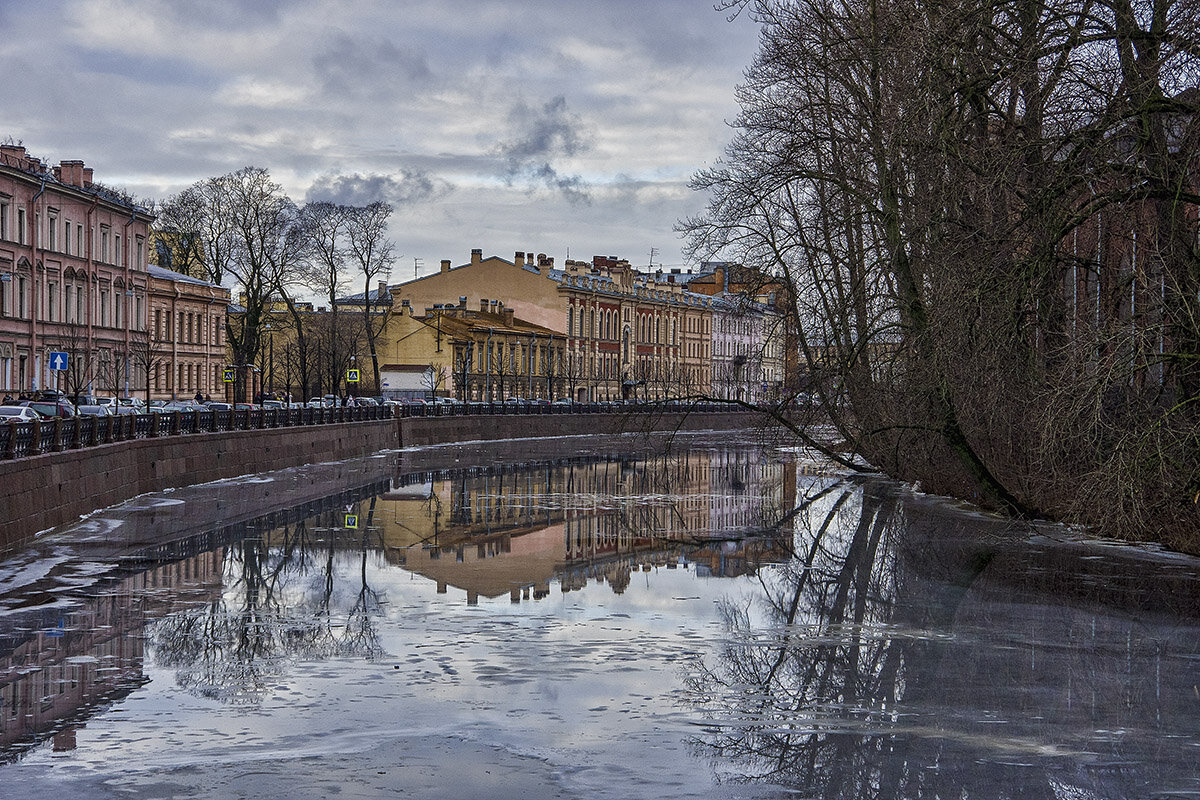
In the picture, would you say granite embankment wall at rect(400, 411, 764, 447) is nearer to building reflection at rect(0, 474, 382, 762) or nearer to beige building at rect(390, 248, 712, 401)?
beige building at rect(390, 248, 712, 401)

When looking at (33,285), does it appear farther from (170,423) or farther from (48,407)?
(170,423)

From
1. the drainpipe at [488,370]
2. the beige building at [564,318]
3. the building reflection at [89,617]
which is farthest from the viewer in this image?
the beige building at [564,318]

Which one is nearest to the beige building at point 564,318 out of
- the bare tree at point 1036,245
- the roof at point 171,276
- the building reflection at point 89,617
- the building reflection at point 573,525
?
the roof at point 171,276

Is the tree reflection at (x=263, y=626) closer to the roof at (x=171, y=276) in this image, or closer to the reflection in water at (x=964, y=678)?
the reflection in water at (x=964, y=678)

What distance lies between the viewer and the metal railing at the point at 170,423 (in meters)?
23.9

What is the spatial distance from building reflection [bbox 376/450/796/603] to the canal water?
0.18m

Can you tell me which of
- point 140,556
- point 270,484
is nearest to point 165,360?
point 270,484

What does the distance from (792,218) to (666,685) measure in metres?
20.8

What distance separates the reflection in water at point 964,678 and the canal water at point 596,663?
0.04 meters

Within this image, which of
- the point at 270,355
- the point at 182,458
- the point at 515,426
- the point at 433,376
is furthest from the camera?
the point at 433,376

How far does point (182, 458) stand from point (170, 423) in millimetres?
877

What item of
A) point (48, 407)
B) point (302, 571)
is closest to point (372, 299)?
point (48, 407)

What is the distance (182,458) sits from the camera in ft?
120

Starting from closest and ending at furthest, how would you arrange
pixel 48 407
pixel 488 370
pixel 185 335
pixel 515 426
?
pixel 48 407 → pixel 185 335 → pixel 515 426 → pixel 488 370
